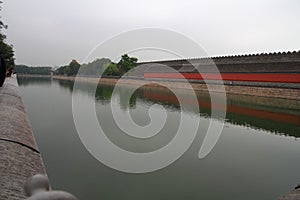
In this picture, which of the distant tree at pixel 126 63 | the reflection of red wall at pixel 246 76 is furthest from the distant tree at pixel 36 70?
the reflection of red wall at pixel 246 76

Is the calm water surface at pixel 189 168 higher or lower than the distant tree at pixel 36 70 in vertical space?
lower

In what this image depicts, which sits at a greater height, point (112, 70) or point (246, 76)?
point (112, 70)

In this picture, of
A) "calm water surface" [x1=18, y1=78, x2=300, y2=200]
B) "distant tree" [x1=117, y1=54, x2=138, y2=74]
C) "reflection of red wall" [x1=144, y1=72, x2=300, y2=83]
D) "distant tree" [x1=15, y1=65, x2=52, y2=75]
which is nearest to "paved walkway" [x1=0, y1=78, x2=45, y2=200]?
"calm water surface" [x1=18, y1=78, x2=300, y2=200]

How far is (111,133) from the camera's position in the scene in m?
→ 5.75

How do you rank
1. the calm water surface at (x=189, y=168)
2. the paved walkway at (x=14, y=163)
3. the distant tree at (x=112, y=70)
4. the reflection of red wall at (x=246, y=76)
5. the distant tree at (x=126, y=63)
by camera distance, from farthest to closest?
1. the distant tree at (x=112, y=70)
2. the distant tree at (x=126, y=63)
3. the reflection of red wall at (x=246, y=76)
4. the calm water surface at (x=189, y=168)
5. the paved walkway at (x=14, y=163)

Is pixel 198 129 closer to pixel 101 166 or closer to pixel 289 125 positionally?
pixel 289 125

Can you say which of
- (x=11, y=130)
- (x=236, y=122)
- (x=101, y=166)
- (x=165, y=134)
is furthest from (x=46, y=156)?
(x=236, y=122)

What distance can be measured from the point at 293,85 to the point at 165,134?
32.7 feet

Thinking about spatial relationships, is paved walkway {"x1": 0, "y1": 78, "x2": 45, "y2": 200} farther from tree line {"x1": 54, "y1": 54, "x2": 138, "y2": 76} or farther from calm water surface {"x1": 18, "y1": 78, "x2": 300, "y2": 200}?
tree line {"x1": 54, "y1": 54, "x2": 138, "y2": 76}

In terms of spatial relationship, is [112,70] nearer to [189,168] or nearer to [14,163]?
[189,168]

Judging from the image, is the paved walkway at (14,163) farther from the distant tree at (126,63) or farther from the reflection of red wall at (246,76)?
the distant tree at (126,63)

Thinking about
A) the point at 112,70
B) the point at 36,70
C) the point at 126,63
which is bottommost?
the point at 36,70

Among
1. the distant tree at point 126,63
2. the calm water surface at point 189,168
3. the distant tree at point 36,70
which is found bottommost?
the calm water surface at point 189,168

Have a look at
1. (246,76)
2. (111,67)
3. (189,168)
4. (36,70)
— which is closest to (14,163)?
(189,168)
